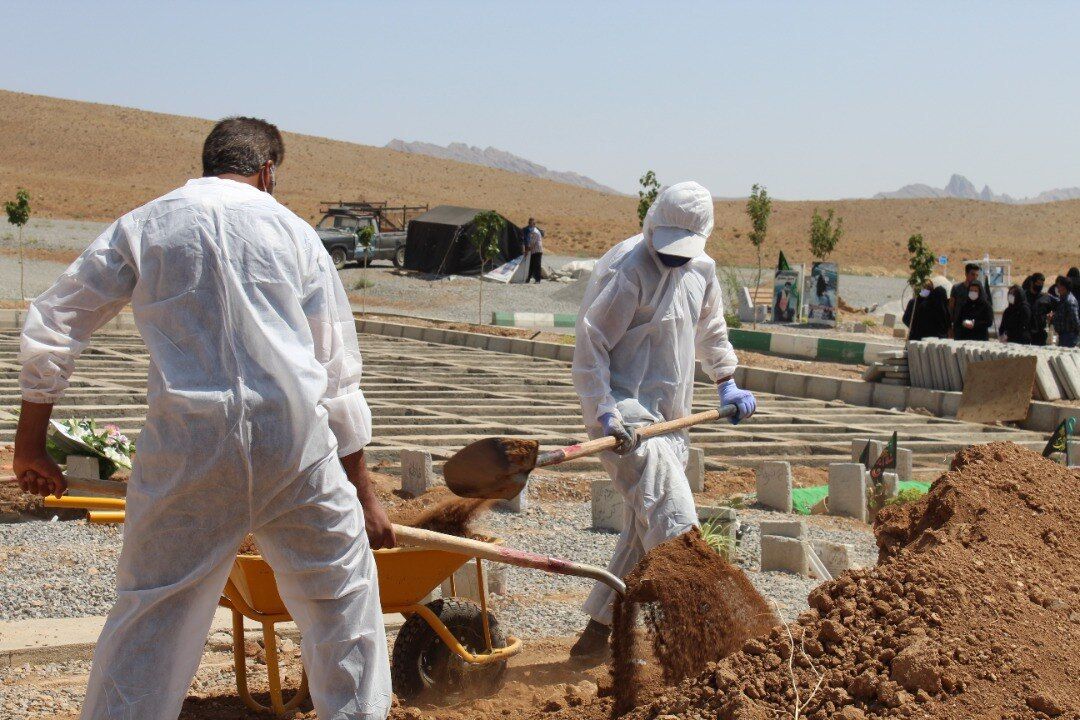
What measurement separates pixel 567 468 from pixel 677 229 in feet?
15.5

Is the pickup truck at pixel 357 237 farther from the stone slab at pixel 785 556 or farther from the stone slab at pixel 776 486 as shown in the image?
the stone slab at pixel 785 556

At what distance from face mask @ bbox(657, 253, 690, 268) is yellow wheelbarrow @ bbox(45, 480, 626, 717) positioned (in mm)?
1350

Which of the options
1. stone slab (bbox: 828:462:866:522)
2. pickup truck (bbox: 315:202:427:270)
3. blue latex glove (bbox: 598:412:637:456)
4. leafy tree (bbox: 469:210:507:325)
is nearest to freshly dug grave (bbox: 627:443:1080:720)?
blue latex glove (bbox: 598:412:637:456)

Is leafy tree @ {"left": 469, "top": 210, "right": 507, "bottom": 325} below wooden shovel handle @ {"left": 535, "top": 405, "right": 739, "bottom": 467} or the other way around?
the other way around

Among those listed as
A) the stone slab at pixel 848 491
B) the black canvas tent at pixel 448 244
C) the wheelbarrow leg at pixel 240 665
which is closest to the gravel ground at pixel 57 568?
the wheelbarrow leg at pixel 240 665

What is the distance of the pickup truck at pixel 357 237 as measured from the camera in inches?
1184

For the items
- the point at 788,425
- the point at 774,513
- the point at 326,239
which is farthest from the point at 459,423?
the point at 326,239

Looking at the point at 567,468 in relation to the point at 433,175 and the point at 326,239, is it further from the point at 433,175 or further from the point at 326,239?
the point at 433,175

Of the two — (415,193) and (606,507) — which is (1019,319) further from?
(415,193)

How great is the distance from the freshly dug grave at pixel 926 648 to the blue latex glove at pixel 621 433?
107 centimetres

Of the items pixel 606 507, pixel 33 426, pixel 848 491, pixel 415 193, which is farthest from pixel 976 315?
pixel 415 193

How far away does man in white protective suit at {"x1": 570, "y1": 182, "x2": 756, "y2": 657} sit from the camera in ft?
15.9

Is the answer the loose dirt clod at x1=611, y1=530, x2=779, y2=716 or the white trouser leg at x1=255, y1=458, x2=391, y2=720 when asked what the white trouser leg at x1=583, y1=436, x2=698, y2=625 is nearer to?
the loose dirt clod at x1=611, y1=530, x2=779, y2=716

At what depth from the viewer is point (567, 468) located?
31.3ft
